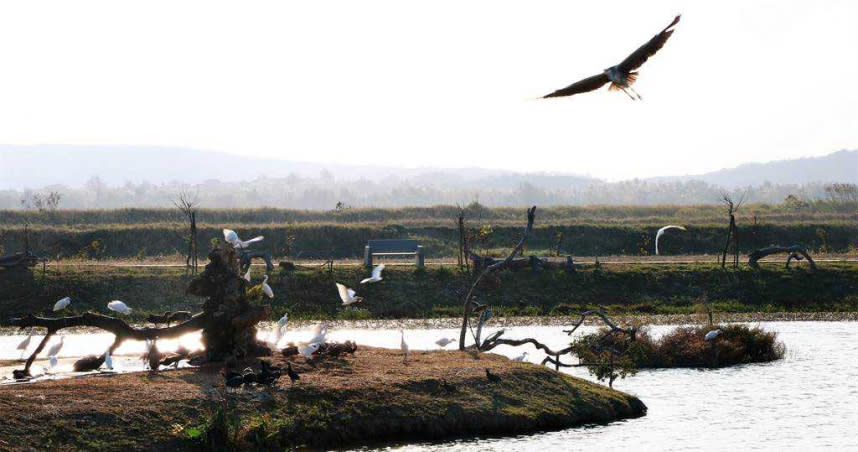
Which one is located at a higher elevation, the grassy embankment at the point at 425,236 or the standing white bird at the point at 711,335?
the grassy embankment at the point at 425,236

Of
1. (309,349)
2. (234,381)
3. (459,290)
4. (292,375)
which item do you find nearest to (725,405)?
(309,349)

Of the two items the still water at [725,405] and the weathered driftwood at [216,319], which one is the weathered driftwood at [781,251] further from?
the weathered driftwood at [216,319]

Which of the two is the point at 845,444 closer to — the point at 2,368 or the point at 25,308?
the point at 2,368

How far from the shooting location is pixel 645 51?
18.5m

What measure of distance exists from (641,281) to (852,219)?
1637 inches

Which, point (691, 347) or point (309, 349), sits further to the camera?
point (691, 347)

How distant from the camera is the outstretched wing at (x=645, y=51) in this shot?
59.2ft

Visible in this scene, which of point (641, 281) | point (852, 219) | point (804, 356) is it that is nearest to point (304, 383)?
point (804, 356)

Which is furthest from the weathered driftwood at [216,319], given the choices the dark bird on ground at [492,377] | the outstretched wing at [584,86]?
the outstretched wing at [584,86]

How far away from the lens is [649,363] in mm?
36750

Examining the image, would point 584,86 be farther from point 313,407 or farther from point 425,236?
point 425,236

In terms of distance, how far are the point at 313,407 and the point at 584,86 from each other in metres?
9.56

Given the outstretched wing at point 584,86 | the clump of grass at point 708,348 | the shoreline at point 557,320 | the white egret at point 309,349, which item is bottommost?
the shoreline at point 557,320

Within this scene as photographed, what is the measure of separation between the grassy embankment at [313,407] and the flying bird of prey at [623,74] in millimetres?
9113
